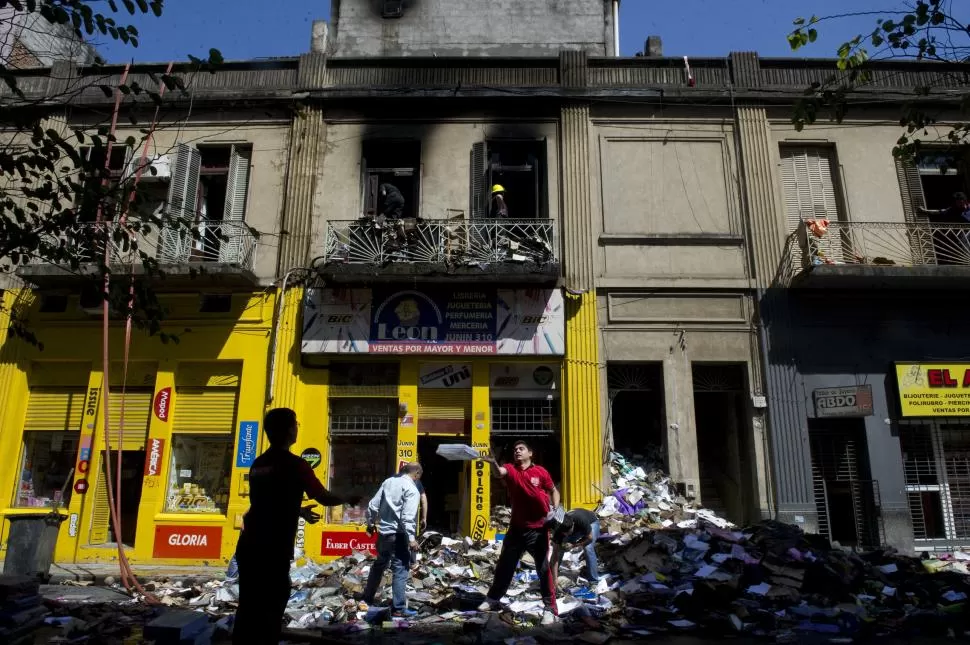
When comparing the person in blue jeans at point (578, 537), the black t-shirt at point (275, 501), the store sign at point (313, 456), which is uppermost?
the store sign at point (313, 456)

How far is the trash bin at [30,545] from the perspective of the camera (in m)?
8.86

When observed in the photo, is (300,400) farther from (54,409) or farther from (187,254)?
(54,409)

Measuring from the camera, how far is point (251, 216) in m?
12.3

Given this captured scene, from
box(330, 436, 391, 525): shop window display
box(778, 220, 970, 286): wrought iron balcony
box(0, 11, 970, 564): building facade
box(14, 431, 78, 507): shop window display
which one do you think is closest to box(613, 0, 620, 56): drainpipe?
box(0, 11, 970, 564): building facade

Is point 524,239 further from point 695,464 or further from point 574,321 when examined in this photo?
point 695,464

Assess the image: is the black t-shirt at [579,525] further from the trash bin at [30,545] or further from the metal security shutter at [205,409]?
the trash bin at [30,545]

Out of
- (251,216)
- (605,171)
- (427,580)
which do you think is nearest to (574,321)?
(605,171)

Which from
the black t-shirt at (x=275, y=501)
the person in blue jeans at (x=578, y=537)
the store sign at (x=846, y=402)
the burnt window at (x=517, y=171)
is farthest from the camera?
the burnt window at (x=517, y=171)

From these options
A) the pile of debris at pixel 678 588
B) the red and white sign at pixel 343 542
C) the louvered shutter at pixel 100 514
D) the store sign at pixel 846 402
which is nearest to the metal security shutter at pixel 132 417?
the louvered shutter at pixel 100 514

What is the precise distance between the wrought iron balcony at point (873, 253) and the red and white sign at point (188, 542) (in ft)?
36.4

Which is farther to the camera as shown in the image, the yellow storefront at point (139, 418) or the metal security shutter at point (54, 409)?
the metal security shutter at point (54, 409)

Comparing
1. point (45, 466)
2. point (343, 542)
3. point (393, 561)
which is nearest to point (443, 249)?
point (343, 542)

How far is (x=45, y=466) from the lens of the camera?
11.6m

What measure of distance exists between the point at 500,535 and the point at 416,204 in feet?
21.0
